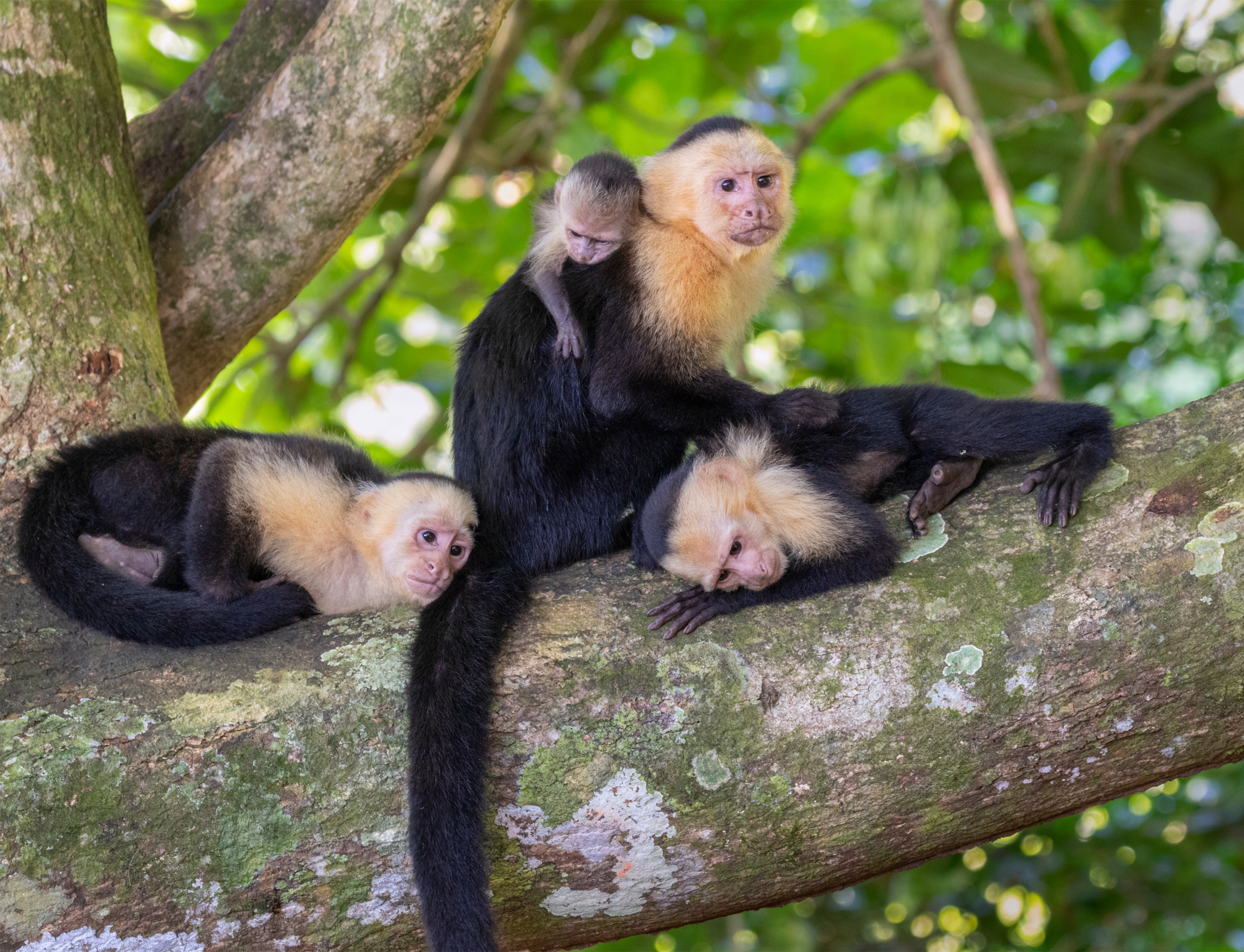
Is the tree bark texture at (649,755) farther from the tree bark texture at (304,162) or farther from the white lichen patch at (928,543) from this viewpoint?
the tree bark texture at (304,162)

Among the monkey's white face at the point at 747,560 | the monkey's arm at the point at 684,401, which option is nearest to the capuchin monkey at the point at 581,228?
the monkey's arm at the point at 684,401

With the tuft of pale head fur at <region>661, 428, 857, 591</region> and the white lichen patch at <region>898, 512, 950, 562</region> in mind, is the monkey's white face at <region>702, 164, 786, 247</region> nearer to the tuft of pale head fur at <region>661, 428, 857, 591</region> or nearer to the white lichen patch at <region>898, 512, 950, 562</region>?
the tuft of pale head fur at <region>661, 428, 857, 591</region>

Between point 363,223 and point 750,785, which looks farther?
point 363,223

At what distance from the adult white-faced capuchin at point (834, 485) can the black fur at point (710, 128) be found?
74 centimetres

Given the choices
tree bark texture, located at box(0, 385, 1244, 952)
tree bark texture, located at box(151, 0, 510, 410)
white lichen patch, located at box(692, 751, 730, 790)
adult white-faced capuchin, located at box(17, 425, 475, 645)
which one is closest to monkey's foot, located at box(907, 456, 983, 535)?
tree bark texture, located at box(0, 385, 1244, 952)

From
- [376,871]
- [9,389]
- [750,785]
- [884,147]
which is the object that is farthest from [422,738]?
[884,147]

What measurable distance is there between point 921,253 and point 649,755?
8.69ft

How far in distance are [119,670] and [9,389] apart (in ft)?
1.99

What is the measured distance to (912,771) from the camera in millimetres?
1443

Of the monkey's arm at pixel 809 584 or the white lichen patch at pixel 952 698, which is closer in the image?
the white lichen patch at pixel 952 698

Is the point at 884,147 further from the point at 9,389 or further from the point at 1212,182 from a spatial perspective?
the point at 9,389

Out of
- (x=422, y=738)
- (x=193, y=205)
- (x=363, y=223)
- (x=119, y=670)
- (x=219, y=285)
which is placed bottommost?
(x=422, y=738)

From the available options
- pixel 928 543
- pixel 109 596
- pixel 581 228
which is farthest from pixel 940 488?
pixel 109 596

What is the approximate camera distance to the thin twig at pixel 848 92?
332 cm
